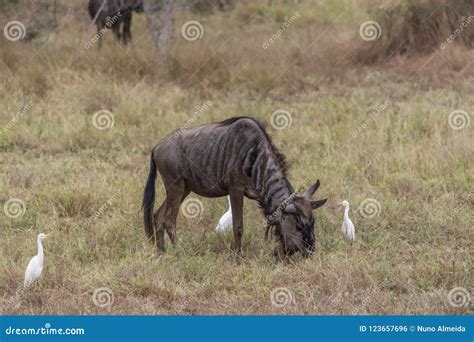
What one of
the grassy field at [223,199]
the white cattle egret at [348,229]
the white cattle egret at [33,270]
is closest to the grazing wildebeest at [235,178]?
the grassy field at [223,199]

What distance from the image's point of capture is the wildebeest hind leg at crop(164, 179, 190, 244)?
7.24 meters

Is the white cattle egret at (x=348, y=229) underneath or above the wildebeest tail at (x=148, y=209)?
underneath

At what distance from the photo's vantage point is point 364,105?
1181cm

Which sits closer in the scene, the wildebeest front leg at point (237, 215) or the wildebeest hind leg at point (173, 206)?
the wildebeest front leg at point (237, 215)

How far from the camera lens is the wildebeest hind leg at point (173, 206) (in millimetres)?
7238

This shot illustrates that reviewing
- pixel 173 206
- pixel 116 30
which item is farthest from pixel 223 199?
pixel 116 30

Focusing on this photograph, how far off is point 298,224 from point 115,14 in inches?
393

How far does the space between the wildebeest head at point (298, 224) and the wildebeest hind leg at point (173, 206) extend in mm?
1044

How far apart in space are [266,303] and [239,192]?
1.16 m

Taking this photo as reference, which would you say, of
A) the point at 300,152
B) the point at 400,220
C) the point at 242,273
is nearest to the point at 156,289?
the point at 242,273

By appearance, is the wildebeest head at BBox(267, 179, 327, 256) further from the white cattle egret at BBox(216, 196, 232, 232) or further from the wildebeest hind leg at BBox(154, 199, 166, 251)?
the wildebeest hind leg at BBox(154, 199, 166, 251)

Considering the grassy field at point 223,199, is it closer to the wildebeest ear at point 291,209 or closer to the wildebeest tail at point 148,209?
the wildebeest tail at point 148,209

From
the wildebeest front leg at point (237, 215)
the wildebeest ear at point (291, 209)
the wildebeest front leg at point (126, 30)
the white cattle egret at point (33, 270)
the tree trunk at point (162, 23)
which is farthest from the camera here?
the wildebeest front leg at point (126, 30)

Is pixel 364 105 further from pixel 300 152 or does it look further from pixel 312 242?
pixel 312 242
